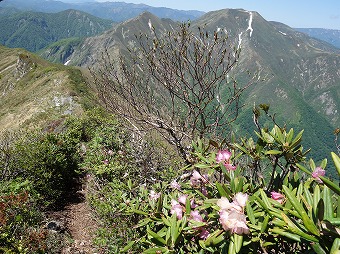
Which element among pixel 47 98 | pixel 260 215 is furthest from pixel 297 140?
pixel 47 98

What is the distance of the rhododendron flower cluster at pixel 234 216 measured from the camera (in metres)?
2.00

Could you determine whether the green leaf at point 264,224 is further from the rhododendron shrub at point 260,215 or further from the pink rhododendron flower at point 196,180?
the pink rhododendron flower at point 196,180

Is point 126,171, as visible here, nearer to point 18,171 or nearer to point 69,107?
point 18,171

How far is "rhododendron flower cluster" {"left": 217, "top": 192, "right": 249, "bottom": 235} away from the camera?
200cm

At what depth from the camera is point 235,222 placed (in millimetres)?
1999

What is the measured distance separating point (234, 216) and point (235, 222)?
40mm

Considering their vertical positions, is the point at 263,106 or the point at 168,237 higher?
the point at 263,106

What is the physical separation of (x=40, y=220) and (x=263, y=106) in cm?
588

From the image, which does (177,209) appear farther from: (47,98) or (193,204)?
(47,98)

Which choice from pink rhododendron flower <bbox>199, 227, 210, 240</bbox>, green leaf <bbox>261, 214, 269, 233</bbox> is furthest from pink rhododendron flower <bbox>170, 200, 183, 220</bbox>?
green leaf <bbox>261, 214, 269, 233</bbox>

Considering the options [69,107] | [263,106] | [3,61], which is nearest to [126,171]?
[263,106]

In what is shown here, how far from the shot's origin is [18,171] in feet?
27.1

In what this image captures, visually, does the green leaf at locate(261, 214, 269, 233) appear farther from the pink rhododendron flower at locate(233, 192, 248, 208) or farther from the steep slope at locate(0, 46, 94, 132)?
the steep slope at locate(0, 46, 94, 132)

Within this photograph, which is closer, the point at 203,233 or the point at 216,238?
the point at 216,238
